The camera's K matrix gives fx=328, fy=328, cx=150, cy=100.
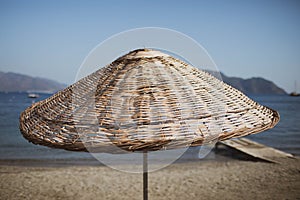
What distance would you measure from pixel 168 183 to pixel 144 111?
5594mm

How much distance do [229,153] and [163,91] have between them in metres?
9.41

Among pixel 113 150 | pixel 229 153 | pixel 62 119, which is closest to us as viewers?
pixel 113 150

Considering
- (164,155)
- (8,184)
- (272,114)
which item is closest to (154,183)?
(8,184)

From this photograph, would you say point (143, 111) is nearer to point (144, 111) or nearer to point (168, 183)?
point (144, 111)

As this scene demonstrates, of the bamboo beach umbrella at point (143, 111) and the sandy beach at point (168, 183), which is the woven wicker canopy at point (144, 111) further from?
the sandy beach at point (168, 183)

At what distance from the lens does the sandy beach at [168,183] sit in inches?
250

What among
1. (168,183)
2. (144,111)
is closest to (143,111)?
(144,111)

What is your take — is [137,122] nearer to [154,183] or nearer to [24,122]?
[24,122]

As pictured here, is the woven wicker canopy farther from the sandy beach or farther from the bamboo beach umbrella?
the sandy beach

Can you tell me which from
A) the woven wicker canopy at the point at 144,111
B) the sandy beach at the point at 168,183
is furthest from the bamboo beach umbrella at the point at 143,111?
the sandy beach at the point at 168,183

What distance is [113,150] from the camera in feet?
5.39

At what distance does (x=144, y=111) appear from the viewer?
68.9 inches

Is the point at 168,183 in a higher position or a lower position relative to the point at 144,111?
lower

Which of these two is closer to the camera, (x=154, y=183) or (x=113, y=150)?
(x=113, y=150)
